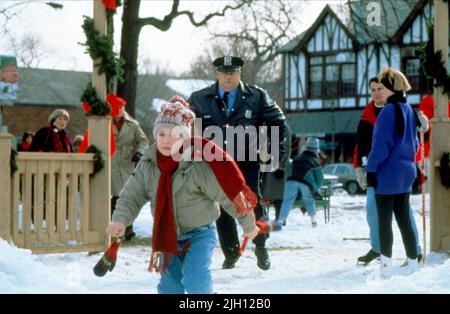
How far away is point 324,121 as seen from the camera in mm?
43594

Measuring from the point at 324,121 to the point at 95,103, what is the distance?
115 feet

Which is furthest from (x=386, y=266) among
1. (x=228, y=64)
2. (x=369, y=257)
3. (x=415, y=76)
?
(x=415, y=76)

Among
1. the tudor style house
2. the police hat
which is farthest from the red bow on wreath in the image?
the tudor style house

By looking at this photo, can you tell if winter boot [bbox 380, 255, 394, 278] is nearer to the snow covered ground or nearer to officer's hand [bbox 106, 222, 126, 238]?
the snow covered ground

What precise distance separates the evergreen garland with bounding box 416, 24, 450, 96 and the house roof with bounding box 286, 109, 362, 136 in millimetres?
32965

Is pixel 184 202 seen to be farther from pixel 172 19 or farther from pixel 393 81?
pixel 172 19

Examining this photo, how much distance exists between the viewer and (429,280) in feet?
19.3

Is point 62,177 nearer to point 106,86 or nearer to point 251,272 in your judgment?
point 106,86

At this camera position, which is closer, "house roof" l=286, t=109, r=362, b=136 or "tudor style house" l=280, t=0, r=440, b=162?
"tudor style house" l=280, t=0, r=440, b=162

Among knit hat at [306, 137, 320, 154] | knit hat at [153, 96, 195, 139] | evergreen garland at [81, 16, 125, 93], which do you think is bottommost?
knit hat at [306, 137, 320, 154]

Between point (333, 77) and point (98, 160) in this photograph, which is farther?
point (333, 77)

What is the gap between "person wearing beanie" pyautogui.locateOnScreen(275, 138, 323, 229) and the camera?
1412 centimetres

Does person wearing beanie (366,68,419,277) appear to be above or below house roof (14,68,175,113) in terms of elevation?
below

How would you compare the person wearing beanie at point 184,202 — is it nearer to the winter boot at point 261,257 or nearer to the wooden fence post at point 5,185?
the winter boot at point 261,257
